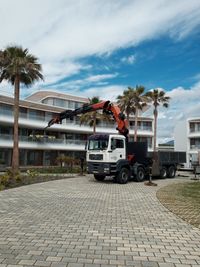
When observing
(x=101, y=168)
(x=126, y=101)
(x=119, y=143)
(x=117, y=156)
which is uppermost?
(x=126, y=101)

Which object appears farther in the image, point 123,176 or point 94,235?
point 123,176

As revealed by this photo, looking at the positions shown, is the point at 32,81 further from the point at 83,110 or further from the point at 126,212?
the point at 126,212

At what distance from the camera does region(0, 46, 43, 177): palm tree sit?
95.3 ft

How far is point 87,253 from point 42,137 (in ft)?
122

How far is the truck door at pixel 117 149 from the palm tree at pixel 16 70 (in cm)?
1200

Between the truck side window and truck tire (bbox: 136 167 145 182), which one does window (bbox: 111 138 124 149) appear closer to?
the truck side window

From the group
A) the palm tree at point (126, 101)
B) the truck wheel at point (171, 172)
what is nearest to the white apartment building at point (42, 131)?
the palm tree at point (126, 101)

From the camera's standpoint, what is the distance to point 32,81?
102ft

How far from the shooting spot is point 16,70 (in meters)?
29.0

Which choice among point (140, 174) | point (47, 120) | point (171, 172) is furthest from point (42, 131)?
point (140, 174)

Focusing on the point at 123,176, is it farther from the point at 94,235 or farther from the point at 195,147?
the point at 195,147

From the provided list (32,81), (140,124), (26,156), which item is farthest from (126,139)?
(140,124)

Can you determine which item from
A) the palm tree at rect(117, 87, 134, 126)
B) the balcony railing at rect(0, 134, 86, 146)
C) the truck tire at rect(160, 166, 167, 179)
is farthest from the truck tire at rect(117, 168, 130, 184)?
the palm tree at rect(117, 87, 134, 126)

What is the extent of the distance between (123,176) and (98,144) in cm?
272
